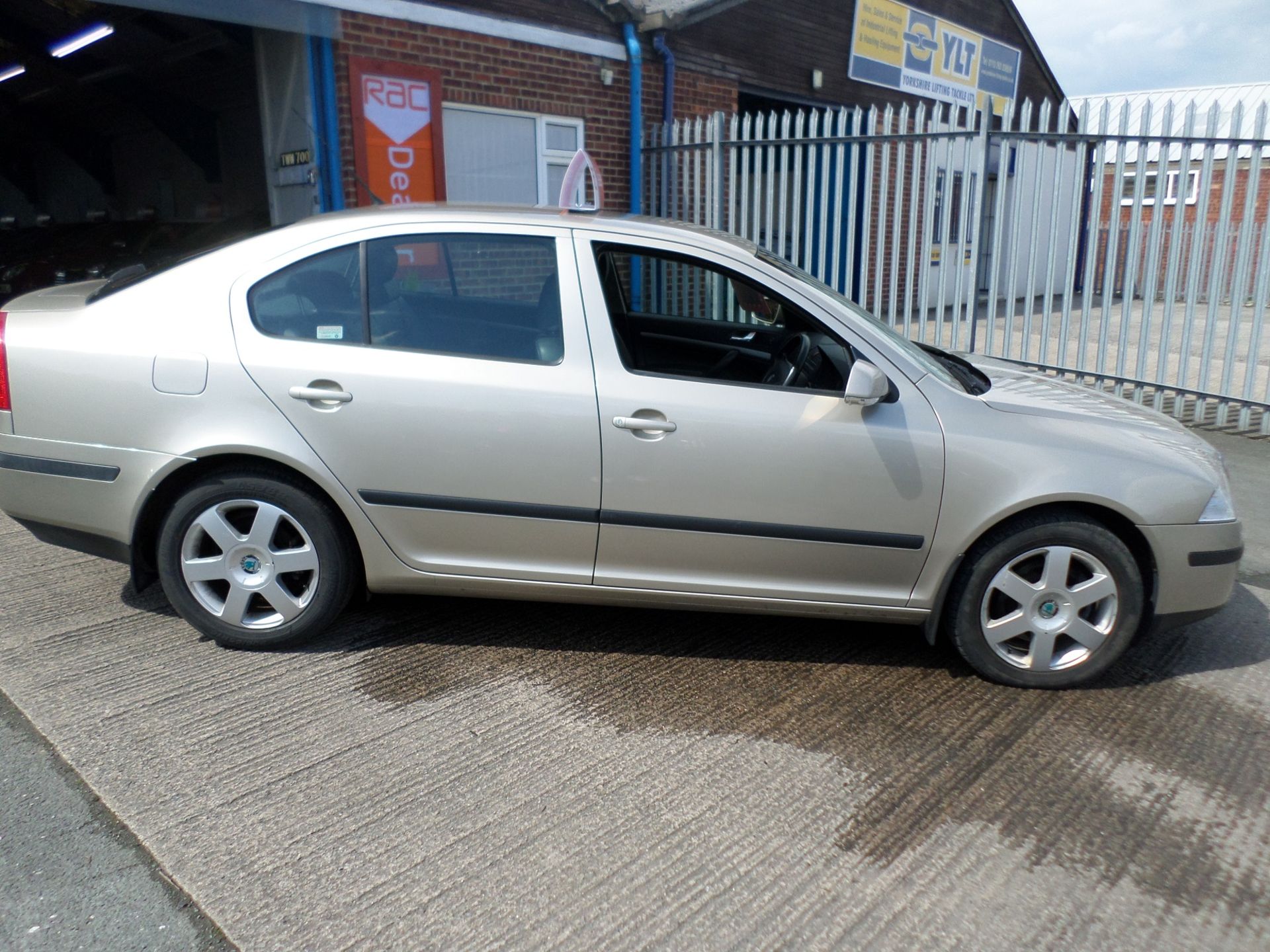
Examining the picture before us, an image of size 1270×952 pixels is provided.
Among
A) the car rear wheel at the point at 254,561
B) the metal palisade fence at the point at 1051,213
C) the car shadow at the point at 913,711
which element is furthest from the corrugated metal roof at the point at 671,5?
the car rear wheel at the point at 254,561

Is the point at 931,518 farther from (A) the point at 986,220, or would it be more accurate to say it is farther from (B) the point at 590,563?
(A) the point at 986,220

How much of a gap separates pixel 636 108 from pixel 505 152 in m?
1.73

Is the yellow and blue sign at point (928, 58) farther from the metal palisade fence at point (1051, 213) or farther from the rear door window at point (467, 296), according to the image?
the rear door window at point (467, 296)

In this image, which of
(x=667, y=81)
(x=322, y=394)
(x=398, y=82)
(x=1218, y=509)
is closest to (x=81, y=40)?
(x=398, y=82)

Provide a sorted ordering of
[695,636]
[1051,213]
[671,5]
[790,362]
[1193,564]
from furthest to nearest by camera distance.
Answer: [671,5]
[1051,213]
[695,636]
[790,362]
[1193,564]

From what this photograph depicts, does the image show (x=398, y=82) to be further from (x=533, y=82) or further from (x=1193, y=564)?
(x=1193, y=564)

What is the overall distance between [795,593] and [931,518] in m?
0.53

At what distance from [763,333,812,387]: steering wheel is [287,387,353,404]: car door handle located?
1.43 m

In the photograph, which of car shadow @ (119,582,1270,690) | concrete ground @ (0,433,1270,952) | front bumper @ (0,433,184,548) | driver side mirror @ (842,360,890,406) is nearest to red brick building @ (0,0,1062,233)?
front bumper @ (0,433,184,548)

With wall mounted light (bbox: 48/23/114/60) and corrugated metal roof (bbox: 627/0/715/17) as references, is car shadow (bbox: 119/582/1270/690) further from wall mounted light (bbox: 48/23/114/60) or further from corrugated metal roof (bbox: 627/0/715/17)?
wall mounted light (bbox: 48/23/114/60)

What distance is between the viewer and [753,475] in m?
3.36

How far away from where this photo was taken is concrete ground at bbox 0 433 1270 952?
7.80 ft

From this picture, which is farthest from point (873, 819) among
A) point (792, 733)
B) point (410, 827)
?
point (410, 827)

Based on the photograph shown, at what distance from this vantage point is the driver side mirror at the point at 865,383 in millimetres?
3250
